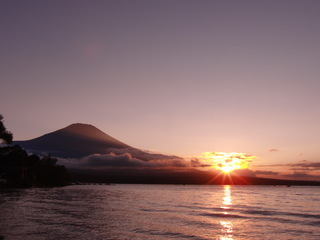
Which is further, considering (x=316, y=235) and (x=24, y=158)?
(x=24, y=158)

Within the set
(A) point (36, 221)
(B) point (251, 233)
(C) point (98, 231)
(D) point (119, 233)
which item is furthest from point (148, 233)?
(A) point (36, 221)

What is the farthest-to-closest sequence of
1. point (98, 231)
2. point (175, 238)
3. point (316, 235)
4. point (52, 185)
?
1. point (52, 185)
2. point (316, 235)
3. point (98, 231)
4. point (175, 238)

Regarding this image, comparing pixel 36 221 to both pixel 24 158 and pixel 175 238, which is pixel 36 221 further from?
pixel 24 158

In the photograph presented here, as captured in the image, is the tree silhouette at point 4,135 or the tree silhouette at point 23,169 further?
the tree silhouette at point 23,169

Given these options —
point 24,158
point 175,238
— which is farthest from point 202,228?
point 24,158

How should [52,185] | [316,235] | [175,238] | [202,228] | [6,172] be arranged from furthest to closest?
[52,185] < [6,172] < [202,228] < [316,235] < [175,238]

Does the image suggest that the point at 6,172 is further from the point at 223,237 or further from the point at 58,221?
the point at 223,237

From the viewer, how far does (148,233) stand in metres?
28.8

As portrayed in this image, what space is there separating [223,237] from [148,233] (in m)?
6.73

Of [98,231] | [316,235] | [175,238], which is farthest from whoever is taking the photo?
[316,235]

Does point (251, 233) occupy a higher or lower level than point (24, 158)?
lower

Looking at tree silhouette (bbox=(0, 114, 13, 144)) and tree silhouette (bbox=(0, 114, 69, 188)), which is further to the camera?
tree silhouette (bbox=(0, 114, 69, 188))

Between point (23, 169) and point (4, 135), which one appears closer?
point (4, 135)

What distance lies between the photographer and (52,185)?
579 feet
